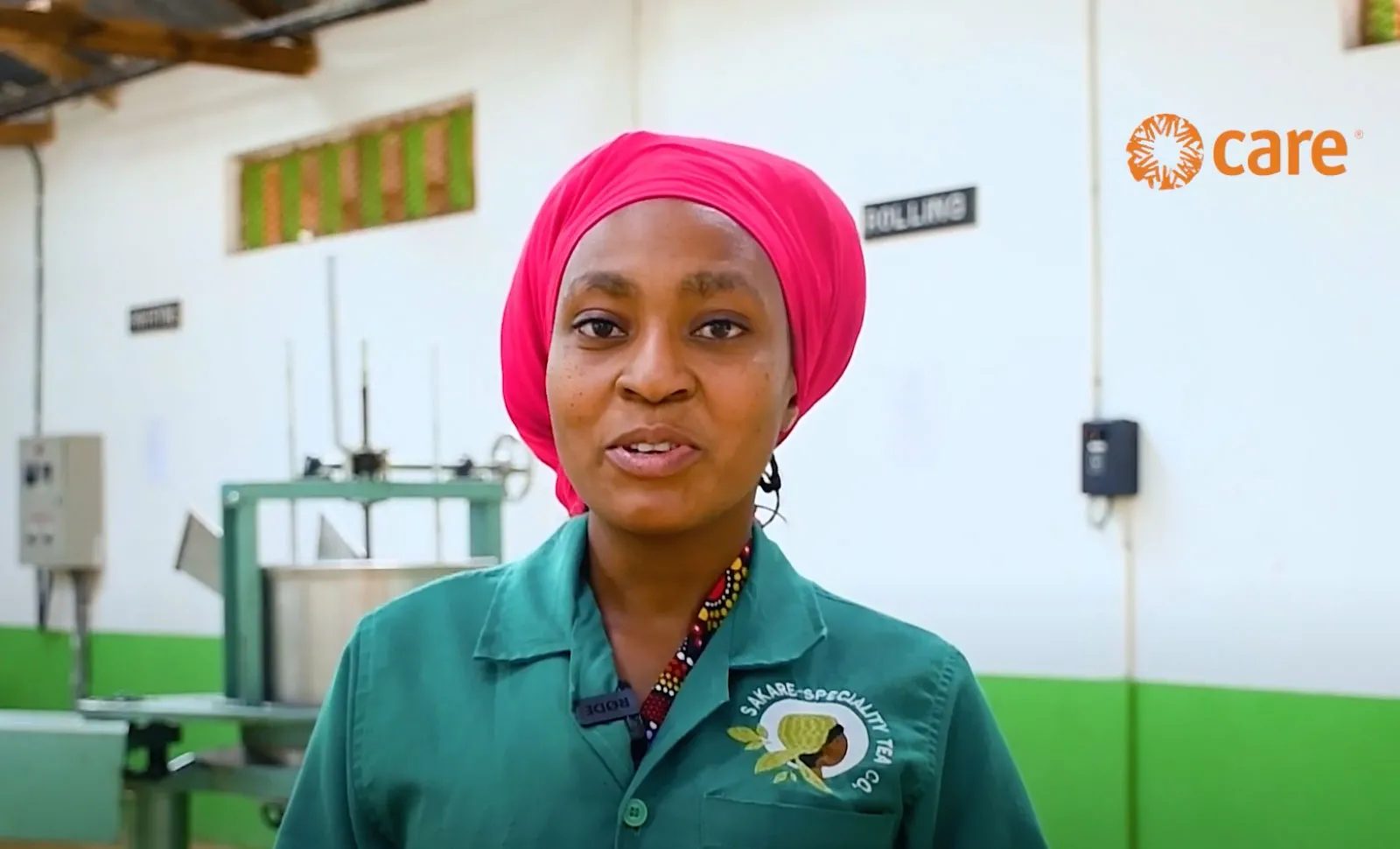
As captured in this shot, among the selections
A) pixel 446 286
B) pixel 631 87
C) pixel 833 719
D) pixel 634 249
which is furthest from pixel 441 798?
pixel 446 286

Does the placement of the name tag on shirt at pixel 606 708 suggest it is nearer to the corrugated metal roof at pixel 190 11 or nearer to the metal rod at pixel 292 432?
the metal rod at pixel 292 432

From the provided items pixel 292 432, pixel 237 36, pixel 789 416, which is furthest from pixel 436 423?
pixel 789 416

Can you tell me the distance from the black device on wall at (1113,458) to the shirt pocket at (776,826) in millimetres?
1824

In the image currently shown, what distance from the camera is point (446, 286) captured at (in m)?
3.76

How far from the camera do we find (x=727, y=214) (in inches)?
35.4

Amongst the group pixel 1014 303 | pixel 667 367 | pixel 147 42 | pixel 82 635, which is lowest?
pixel 82 635

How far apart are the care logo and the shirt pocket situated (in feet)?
6.07

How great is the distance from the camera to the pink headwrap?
910 millimetres

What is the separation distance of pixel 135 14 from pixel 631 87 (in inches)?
68.4

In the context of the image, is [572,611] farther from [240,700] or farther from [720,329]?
[240,700]

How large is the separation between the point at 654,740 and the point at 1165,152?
2.03 metres

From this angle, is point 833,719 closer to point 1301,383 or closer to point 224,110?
point 1301,383

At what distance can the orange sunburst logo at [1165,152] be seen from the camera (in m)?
2.47

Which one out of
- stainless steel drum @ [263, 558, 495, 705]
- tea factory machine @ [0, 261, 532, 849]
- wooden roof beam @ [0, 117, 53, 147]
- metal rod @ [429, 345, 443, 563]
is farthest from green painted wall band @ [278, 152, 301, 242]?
stainless steel drum @ [263, 558, 495, 705]
